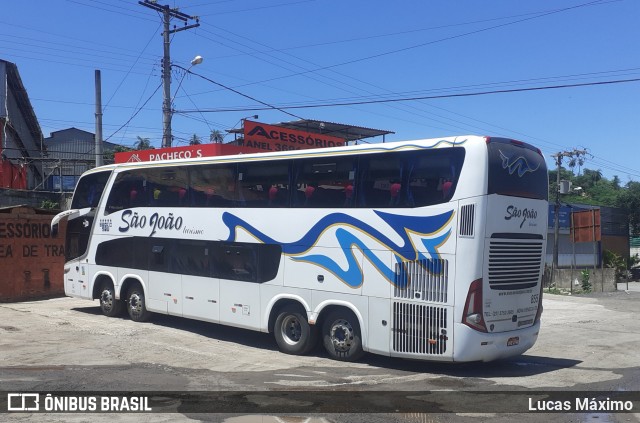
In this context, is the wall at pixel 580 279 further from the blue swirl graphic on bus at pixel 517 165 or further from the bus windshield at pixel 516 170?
the blue swirl graphic on bus at pixel 517 165

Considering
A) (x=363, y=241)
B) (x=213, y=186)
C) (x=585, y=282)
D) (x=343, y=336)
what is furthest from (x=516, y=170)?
(x=585, y=282)

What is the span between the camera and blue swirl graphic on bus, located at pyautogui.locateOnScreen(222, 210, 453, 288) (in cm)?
959

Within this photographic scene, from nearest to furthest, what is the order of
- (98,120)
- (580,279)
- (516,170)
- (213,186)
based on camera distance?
(516,170), (213,186), (98,120), (580,279)

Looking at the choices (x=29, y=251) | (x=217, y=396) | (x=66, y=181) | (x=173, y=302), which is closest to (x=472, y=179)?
(x=217, y=396)

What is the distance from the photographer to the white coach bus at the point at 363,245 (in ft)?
30.8

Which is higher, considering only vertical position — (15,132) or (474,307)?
(15,132)

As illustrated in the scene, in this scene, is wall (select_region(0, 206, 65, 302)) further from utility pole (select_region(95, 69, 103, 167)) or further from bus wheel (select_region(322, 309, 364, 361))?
bus wheel (select_region(322, 309, 364, 361))

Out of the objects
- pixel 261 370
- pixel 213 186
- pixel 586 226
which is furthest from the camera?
pixel 586 226

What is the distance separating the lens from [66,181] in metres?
62.5

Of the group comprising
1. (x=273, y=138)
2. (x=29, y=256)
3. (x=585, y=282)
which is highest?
(x=273, y=138)

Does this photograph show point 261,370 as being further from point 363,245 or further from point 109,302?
point 109,302

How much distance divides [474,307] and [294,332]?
3.75 metres

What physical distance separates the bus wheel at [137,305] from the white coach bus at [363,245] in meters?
0.58

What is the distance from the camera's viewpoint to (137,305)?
49.5 ft
